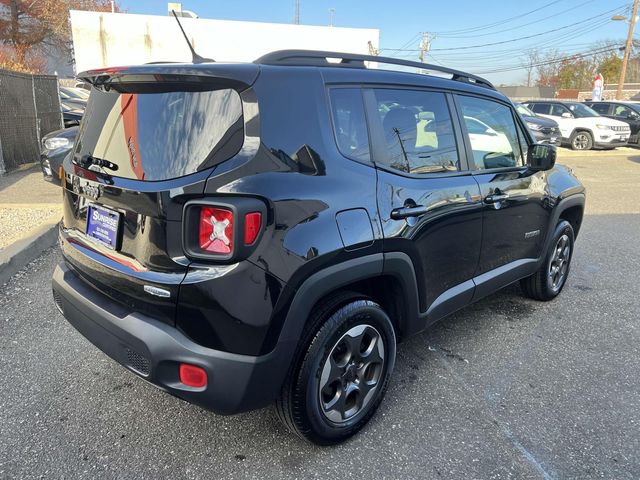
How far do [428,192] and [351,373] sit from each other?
108 cm

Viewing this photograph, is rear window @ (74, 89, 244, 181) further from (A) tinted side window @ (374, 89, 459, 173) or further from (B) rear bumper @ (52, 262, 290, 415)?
(A) tinted side window @ (374, 89, 459, 173)

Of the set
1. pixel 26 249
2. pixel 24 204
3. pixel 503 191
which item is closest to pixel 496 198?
pixel 503 191

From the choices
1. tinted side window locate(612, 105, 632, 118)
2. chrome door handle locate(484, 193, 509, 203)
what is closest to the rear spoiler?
chrome door handle locate(484, 193, 509, 203)

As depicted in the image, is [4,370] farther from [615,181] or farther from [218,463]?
[615,181]

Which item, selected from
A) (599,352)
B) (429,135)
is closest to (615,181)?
(599,352)

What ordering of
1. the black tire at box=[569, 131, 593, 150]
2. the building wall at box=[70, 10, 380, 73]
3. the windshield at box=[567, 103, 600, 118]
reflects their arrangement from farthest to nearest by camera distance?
the building wall at box=[70, 10, 380, 73] < the windshield at box=[567, 103, 600, 118] < the black tire at box=[569, 131, 593, 150]

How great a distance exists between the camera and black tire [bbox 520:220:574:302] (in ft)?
13.8

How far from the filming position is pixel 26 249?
4.87 metres

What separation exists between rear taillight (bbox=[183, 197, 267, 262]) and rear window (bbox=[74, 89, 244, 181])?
0.63 ft

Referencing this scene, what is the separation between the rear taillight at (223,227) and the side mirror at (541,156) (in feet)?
8.28

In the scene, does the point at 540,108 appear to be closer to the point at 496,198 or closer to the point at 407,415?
the point at 496,198

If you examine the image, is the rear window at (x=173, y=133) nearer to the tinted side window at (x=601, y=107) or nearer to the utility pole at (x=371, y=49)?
the tinted side window at (x=601, y=107)

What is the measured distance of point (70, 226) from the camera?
2.66m

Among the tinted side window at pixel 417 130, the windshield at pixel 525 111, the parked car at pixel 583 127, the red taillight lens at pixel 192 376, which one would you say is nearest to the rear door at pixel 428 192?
the tinted side window at pixel 417 130
